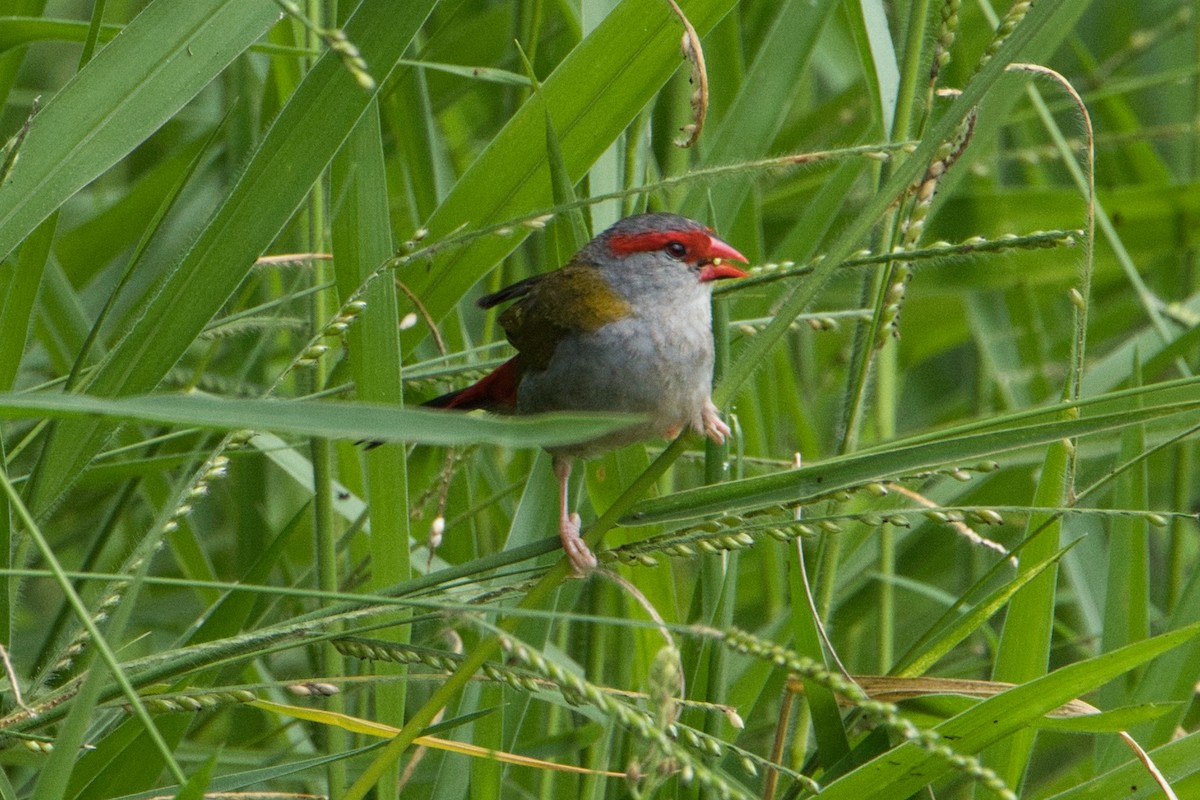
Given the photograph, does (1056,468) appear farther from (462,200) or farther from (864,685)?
(462,200)

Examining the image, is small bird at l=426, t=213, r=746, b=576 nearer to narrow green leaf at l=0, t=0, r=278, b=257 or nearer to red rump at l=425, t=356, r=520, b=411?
red rump at l=425, t=356, r=520, b=411

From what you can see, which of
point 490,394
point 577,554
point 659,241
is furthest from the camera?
point 490,394

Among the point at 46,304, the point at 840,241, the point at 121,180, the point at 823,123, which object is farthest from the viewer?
the point at 121,180

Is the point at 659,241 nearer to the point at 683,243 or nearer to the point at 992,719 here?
the point at 683,243

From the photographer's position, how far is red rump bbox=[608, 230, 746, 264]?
7.14 ft

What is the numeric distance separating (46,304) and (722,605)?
148 centimetres

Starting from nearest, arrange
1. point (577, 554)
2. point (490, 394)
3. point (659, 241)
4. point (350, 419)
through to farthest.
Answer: point (350, 419) < point (577, 554) < point (659, 241) < point (490, 394)

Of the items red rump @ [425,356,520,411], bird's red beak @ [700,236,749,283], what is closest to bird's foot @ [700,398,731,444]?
bird's red beak @ [700,236,749,283]

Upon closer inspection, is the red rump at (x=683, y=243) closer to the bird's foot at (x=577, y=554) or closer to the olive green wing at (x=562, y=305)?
the olive green wing at (x=562, y=305)

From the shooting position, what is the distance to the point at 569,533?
70.1 inches

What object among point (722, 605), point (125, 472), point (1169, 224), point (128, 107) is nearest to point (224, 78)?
point (125, 472)

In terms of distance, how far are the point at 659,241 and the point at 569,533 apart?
0.64 metres

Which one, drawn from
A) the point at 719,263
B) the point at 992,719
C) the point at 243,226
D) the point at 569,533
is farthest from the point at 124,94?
the point at 992,719

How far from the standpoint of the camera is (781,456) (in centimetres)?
323
